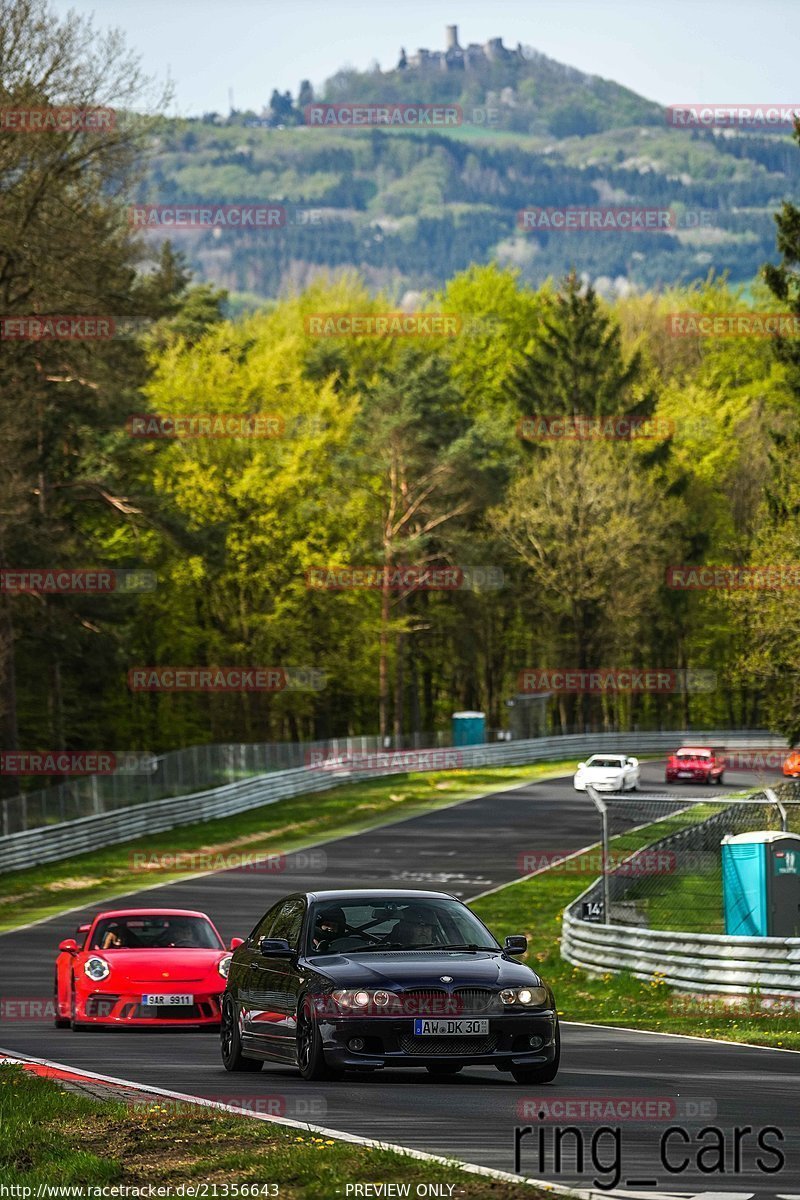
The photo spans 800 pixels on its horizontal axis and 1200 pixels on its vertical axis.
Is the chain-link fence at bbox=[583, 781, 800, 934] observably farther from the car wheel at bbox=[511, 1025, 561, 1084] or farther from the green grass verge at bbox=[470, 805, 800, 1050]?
the car wheel at bbox=[511, 1025, 561, 1084]

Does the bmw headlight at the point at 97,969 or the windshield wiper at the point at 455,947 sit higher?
the windshield wiper at the point at 455,947

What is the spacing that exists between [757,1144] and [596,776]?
49801 mm

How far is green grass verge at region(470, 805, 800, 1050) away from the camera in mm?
18422

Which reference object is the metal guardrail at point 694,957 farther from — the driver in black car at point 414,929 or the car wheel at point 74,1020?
the driver in black car at point 414,929

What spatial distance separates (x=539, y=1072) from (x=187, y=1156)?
12.5ft

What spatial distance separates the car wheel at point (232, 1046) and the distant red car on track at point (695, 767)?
47.9 m

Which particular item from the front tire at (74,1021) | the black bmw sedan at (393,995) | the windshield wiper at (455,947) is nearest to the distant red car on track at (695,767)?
the front tire at (74,1021)

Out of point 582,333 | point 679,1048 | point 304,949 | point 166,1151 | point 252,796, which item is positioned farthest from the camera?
point 582,333

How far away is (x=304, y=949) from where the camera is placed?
528 inches

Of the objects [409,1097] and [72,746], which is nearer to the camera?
[409,1097]

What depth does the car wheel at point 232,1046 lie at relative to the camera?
46.3 feet

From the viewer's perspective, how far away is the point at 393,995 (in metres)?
12.3

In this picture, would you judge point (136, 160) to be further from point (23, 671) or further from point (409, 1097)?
point (409, 1097)

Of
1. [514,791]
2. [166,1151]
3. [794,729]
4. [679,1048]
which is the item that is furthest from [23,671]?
[166,1151]
